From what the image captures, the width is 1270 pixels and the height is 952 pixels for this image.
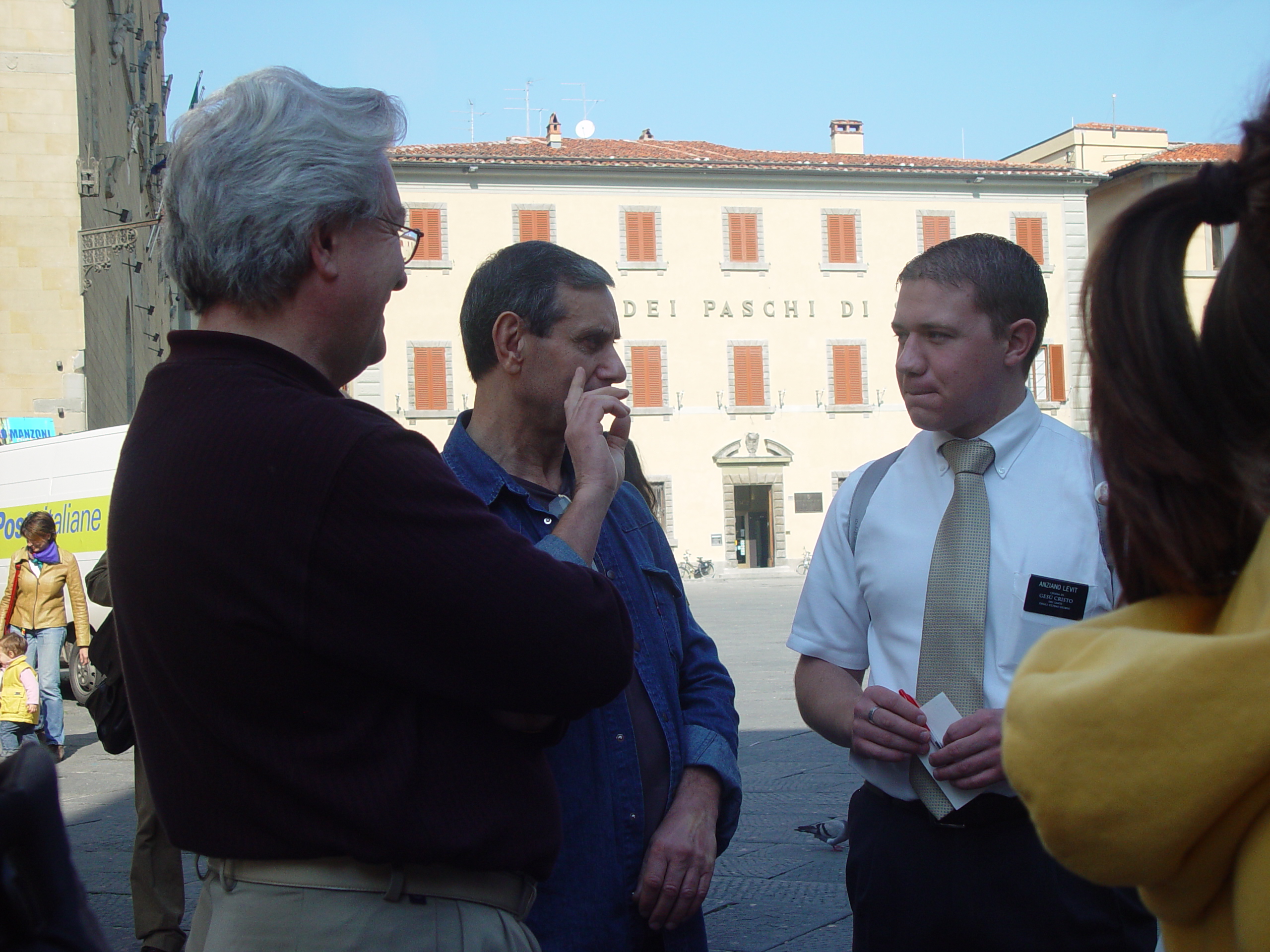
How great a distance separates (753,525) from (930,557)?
100 feet

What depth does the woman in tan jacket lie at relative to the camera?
8305 mm

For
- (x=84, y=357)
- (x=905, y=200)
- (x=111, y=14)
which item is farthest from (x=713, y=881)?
(x=905, y=200)

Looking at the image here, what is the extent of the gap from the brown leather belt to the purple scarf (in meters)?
8.44

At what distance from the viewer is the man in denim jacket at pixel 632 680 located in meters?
1.97

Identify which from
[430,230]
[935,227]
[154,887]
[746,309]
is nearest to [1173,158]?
[935,227]

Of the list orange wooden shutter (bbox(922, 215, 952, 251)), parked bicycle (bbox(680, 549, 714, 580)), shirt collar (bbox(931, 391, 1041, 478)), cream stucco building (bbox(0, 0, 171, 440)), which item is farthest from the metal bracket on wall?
orange wooden shutter (bbox(922, 215, 952, 251))

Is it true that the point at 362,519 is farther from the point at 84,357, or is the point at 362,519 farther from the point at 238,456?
the point at 84,357

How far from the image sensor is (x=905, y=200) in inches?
1273

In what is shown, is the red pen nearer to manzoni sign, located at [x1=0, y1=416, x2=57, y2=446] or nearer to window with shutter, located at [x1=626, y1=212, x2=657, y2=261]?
manzoni sign, located at [x1=0, y1=416, x2=57, y2=446]

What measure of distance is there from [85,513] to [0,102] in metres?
6.30

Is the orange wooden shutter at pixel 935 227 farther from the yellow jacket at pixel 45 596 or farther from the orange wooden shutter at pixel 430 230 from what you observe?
the yellow jacket at pixel 45 596

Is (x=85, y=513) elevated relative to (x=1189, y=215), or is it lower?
lower

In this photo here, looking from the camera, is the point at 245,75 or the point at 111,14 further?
the point at 111,14

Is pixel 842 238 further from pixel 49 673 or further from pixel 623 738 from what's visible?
pixel 623 738
